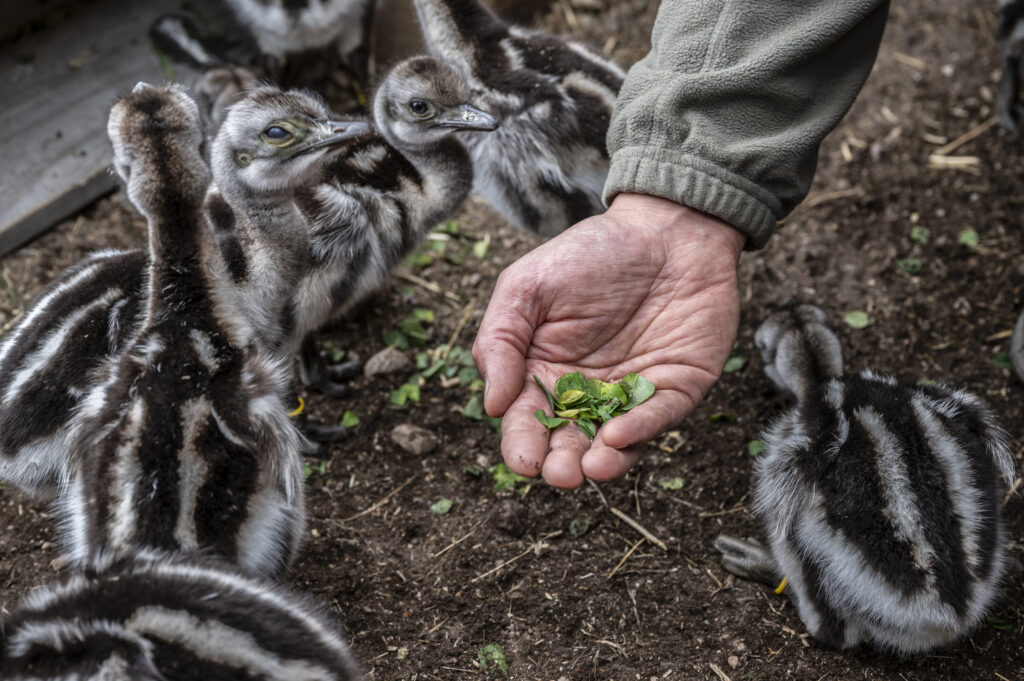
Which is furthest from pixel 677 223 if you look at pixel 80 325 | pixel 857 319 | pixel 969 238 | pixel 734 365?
pixel 969 238

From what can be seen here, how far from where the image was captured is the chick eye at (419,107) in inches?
137

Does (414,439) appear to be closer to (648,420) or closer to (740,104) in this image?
(648,420)

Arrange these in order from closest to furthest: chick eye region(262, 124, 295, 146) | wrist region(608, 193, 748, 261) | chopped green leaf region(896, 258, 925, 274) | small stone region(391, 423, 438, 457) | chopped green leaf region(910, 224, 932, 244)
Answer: wrist region(608, 193, 748, 261) < chick eye region(262, 124, 295, 146) < small stone region(391, 423, 438, 457) < chopped green leaf region(896, 258, 925, 274) < chopped green leaf region(910, 224, 932, 244)

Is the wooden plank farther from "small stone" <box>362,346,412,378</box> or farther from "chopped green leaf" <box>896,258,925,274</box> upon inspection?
"chopped green leaf" <box>896,258,925,274</box>

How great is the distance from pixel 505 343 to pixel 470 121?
125 centimetres

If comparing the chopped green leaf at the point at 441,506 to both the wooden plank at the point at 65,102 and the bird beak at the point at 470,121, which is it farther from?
the wooden plank at the point at 65,102

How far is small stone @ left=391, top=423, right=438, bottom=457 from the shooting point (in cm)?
333

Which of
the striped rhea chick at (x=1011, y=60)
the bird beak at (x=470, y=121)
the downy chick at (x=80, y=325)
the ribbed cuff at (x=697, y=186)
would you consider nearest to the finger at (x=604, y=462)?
the ribbed cuff at (x=697, y=186)

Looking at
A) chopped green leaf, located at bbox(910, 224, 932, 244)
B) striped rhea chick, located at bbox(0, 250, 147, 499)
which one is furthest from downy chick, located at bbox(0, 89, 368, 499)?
chopped green leaf, located at bbox(910, 224, 932, 244)

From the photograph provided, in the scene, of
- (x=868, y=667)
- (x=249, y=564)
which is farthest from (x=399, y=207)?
(x=868, y=667)

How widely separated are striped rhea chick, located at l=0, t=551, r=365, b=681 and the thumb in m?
0.74

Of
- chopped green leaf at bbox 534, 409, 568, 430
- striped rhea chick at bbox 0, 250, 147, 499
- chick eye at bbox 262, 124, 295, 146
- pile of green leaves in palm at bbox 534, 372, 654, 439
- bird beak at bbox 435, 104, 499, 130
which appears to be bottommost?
pile of green leaves in palm at bbox 534, 372, 654, 439

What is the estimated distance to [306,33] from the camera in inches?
194

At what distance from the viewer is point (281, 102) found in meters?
2.99
